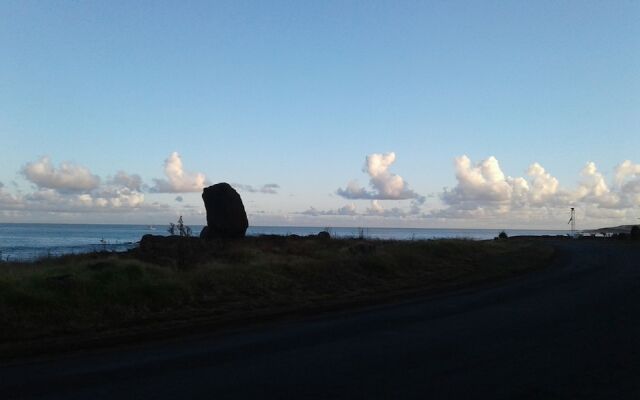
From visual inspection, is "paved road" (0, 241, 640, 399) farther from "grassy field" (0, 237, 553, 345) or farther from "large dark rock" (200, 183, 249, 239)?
"large dark rock" (200, 183, 249, 239)

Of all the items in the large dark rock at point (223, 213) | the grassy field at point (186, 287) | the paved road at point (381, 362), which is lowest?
the paved road at point (381, 362)

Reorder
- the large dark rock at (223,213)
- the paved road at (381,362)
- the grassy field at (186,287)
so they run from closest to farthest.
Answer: the paved road at (381,362) < the grassy field at (186,287) < the large dark rock at (223,213)

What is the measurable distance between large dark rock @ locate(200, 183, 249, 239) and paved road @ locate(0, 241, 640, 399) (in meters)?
24.9

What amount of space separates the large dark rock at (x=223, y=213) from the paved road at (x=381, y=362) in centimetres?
2493

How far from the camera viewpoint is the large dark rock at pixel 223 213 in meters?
37.2

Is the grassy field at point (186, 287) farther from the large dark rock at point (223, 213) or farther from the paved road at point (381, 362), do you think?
the large dark rock at point (223, 213)

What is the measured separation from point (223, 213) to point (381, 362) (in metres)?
29.9

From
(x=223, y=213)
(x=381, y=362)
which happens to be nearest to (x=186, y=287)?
(x=381, y=362)

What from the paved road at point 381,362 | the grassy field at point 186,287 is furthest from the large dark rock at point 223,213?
the paved road at point 381,362

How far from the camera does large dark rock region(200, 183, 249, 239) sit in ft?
122

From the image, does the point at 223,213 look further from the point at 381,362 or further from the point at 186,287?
the point at 381,362

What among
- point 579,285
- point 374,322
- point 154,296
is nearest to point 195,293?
point 154,296

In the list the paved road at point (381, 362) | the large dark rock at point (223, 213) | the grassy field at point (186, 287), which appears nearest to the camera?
the paved road at point (381, 362)

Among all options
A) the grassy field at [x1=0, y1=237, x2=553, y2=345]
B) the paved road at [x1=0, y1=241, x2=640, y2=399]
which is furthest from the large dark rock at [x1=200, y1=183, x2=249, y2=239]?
the paved road at [x1=0, y1=241, x2=640, y2=399]
